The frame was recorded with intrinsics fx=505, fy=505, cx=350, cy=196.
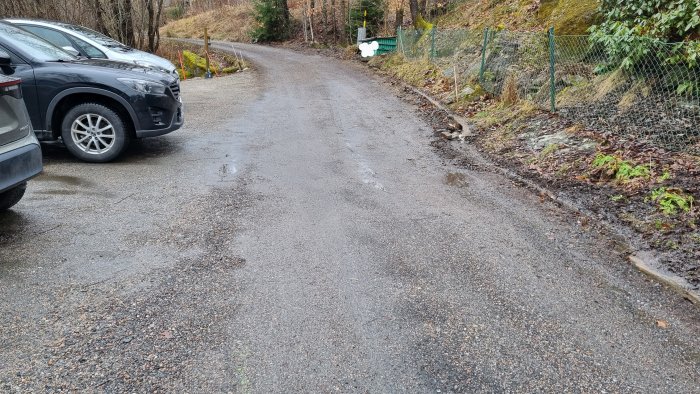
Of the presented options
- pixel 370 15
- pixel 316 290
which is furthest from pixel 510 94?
pixel 370 15

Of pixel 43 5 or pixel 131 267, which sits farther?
pixel 43 5

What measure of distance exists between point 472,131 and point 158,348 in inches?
295

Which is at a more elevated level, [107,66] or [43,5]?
[43,5]

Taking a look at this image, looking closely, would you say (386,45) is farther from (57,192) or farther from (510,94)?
(57,192)

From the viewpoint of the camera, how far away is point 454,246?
4.57 meters

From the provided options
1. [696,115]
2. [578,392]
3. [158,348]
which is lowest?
[578,392]

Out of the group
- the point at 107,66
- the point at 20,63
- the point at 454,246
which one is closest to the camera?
the point at 454,246

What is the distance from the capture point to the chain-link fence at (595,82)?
264 inches

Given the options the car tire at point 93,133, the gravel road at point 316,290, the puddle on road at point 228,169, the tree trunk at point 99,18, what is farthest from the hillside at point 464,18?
the tree trunk at point 99,18

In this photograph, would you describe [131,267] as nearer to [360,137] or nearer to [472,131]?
[360,137]

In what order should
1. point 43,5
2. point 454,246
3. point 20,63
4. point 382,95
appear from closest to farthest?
point 454,246, point 20,63, point 382,95, point 43,5

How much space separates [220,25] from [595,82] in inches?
1567

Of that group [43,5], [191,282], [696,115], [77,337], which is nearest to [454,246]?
[191,282]

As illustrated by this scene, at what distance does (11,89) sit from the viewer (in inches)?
166
